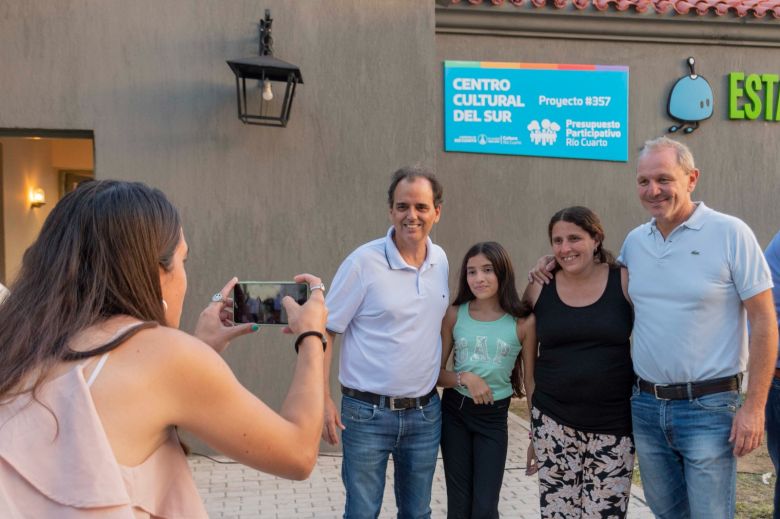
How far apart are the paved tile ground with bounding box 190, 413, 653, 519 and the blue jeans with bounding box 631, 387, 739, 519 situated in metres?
1.84

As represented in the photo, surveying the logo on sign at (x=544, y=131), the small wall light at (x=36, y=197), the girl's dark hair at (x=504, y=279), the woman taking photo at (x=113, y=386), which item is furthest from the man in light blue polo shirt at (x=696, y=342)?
the small wall light at (x=36, y=197)

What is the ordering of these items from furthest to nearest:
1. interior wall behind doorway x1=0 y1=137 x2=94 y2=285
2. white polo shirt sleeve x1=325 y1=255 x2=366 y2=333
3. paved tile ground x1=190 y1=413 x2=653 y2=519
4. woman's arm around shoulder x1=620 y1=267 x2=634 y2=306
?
1. interior wall behind doorway x1=0 y1=137 x2=94 y2=285
2. paved tile ground x1=190 y1=413 x2=653 y2=519
3. white polo shirt sleeve x1=325 y1=255 x2=366 y2=333
4. woman's arm around shoulder x1=620 y1=267 x2=634 y2=306

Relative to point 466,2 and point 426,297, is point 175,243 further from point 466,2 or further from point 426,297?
point 466,2

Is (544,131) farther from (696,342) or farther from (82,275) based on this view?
(82,275)

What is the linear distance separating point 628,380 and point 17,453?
256 centimetres

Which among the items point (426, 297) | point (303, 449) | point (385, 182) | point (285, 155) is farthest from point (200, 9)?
point (303, 449)

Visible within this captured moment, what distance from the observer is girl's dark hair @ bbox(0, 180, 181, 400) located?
54.9 inches

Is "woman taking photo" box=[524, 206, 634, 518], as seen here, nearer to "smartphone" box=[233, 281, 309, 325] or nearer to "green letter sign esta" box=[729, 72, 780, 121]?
"smartphone" box=[233, 281, 309, 325]

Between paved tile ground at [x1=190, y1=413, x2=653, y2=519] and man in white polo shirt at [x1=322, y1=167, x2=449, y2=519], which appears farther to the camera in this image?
paved tile ground at [x1=190, y1=413, x2=653, y2=519]

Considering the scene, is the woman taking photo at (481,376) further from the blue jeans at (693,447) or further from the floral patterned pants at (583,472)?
the blue jeans at (693,447)

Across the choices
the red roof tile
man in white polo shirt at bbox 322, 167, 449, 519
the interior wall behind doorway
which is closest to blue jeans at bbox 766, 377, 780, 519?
man in white polo shirt at bbox 322, 167, 449, 519

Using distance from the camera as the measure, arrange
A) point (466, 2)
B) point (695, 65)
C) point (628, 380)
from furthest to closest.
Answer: point (695, 65) < point (466, 2) < point (628, 380)

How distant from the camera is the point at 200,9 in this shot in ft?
18.6

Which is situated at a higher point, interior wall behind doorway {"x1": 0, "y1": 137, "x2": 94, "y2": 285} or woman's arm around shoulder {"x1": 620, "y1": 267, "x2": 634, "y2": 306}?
interior wall behind doorway {"x1": 0, "y1": 137, "x2": 94, "y2": 285}
